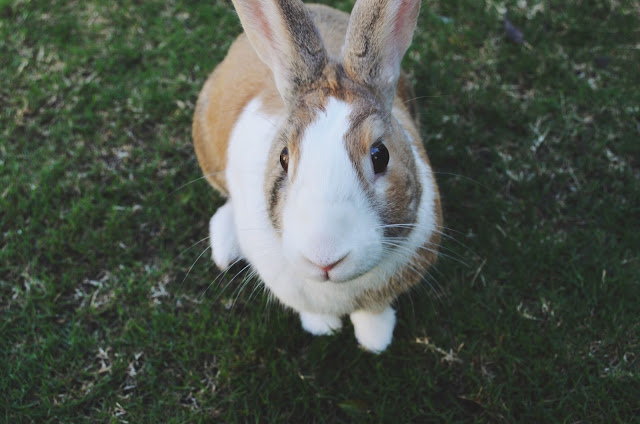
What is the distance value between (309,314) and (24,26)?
3.44 metres

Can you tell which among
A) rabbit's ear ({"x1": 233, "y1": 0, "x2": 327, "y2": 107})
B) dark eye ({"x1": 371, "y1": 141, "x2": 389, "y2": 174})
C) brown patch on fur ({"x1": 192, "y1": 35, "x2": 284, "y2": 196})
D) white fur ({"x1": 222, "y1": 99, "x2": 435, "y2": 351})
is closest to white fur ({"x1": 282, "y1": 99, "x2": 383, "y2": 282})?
white fur ({"x1": 222, "y1": 99, "x2": 435, "y2": 351})

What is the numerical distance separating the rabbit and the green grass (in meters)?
0.40

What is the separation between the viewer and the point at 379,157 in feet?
6.72

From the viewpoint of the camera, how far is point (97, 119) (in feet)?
13.1

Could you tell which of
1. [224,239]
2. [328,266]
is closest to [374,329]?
[224,239]

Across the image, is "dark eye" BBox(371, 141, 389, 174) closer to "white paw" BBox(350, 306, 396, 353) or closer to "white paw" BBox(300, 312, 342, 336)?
"white paw" BBox(350, 306, 396, 353)

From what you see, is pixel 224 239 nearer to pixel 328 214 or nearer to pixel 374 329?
→ pixel 374 329

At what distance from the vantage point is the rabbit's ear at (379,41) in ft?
7.14

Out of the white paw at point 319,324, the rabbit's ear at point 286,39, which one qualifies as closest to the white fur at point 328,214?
the rabbit's ear at point 286,39

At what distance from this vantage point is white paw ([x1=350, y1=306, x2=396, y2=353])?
2936 millimetres

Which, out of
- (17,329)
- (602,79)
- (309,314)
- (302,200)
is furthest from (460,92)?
(17,329)

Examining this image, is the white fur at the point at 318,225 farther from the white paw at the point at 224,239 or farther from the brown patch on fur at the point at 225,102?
the white paw at the point at 224,239

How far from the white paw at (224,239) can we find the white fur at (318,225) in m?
0.43

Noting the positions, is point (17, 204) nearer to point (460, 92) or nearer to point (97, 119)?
point (97, 119)
